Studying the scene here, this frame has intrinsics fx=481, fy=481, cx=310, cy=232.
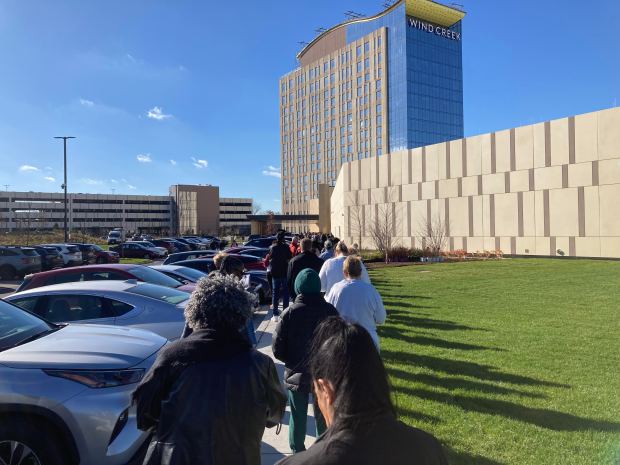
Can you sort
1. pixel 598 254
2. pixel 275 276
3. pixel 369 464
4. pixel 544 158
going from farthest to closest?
1. pixel 544 158
2. pixel 598 254
3. pixel 275 276
4. pixel 369 464

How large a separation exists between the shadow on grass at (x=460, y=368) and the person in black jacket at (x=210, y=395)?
15.4ft

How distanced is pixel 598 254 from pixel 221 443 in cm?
3364

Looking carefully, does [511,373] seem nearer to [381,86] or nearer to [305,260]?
[305,260]

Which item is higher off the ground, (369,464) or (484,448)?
(369,464)

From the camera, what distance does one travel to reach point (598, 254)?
30250mm

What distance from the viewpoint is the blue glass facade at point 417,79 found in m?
96.5

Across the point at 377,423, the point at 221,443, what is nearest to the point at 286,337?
the point at 221,443

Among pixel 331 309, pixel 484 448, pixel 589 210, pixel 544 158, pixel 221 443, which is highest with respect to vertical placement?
pixel 544 158

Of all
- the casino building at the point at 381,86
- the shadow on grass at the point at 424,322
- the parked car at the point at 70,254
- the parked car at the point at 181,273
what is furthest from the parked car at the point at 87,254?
the casino building at the point at 381,86

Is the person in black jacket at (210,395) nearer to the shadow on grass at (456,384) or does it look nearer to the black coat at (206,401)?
the black coat at (206,401)

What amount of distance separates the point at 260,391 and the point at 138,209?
479ft

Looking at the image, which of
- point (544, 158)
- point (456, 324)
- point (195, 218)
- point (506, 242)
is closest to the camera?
point (456, 324)

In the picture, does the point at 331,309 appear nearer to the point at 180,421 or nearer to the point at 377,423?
the point at 180,421

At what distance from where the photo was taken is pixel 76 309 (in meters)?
6.36
